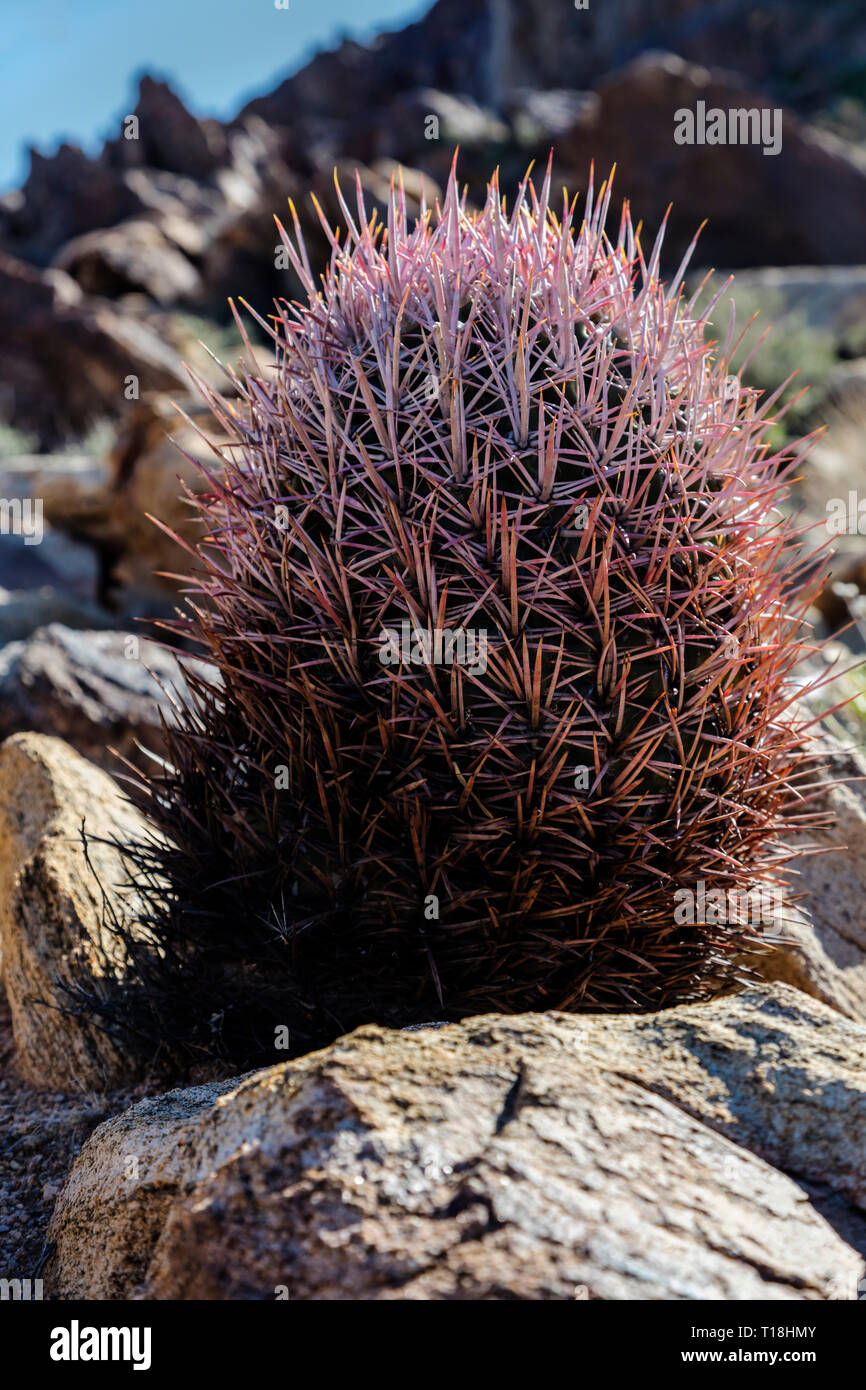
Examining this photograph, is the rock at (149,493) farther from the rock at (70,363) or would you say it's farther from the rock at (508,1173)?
the rock at (70,363)

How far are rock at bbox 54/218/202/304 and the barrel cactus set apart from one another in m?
26.3

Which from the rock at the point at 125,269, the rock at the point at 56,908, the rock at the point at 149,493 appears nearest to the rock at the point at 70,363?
the rock at the point at 125,269

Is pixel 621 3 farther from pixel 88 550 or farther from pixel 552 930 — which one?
pixel 552 930

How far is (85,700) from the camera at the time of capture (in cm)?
420

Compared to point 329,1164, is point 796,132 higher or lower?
higher

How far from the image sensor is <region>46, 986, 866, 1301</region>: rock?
127 cm

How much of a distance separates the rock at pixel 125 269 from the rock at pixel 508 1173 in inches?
1068

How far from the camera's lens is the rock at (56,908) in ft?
8.27

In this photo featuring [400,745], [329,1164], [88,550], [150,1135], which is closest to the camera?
[329,1164]

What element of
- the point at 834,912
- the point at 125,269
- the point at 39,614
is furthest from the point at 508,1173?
the point at 125,269

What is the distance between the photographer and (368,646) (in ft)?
6.61

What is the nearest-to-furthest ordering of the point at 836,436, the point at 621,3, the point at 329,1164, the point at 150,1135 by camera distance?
the point at 329,1164
the point at 150,1135
the point at 836,436
the point at 621,3

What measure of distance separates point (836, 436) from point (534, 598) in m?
10.1

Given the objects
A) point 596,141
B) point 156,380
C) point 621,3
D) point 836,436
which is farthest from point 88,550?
point 621,3
